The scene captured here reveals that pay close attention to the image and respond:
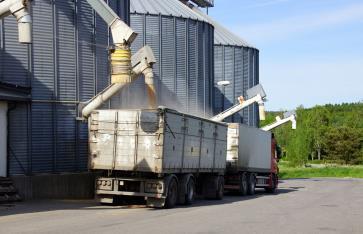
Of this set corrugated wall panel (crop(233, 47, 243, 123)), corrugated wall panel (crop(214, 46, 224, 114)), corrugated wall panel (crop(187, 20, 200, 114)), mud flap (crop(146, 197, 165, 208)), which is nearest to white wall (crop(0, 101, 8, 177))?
mud flap (crop(146, 197, 165, 208))

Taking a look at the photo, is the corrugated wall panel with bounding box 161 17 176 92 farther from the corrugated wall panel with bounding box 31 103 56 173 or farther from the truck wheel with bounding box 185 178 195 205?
the truck wheel with bounding box 185 178 195 205

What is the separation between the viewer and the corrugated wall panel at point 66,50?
2694 cm

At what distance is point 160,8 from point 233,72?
633 inches

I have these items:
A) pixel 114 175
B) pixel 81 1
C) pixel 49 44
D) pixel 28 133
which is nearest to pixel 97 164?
pixel 114 175

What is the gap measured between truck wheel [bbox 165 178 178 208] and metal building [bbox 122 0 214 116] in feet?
58.1

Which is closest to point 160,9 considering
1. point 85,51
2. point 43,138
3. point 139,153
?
point 85,51

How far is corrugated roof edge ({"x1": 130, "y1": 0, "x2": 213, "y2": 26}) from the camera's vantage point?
135 feet

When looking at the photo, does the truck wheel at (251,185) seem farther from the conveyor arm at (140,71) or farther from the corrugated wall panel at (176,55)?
the conveyor arm at (140,71)

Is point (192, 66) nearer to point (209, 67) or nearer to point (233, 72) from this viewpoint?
point (209, 67)

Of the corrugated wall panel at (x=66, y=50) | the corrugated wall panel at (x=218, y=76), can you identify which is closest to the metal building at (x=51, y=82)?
the corrugated wall panel at (x=66, y=50)

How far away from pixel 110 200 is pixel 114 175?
850 mm

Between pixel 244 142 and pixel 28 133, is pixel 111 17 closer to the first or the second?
pixel 28 133

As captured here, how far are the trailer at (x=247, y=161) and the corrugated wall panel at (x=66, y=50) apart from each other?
8386 mm

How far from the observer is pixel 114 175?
22250 millimetres
